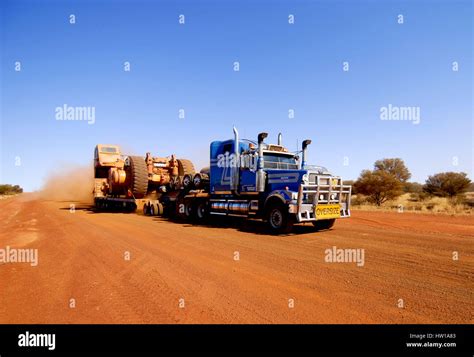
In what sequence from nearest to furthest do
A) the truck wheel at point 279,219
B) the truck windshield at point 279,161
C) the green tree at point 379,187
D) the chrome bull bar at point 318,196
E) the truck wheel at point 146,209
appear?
the chrome bull bar at point 318,196 → the truck wheel at point 279,219 → the truck windshield at point 279,161 → the truck wheel at point 146,209 → the green tree at point 379,187

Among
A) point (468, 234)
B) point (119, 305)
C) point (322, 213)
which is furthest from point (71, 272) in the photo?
point (468, 234)

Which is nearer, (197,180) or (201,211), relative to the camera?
(201,211)

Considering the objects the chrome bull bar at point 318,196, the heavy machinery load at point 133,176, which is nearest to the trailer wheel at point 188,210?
the heavy machinery load at point 133,176

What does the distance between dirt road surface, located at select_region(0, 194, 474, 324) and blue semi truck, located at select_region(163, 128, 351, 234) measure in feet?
5.99

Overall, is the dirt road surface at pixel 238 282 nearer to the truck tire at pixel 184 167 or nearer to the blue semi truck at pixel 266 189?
the blue semi truck at pixel 266 189

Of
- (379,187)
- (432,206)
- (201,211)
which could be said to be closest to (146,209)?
(201,211)

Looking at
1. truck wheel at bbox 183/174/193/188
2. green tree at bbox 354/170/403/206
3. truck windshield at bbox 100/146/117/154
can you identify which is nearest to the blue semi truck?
truck wheel at bbox 183/174/193/188

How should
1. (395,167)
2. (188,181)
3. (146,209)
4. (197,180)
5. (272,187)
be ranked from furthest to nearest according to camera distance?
1. (395,167)
2. (146,209)
3. (188,181)
4. (197,180)
5. (272,187)

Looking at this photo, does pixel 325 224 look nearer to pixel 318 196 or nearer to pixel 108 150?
pixel 318 196

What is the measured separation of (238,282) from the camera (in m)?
5.34

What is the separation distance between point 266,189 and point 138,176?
9.47 metres

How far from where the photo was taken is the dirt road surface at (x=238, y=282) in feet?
13.3

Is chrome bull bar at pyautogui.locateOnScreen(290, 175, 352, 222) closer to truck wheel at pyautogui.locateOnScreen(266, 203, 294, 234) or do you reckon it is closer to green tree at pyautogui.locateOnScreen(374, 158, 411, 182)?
truck wheel at pyautogui.locateOnScreen(266, 203, 294, 234)
